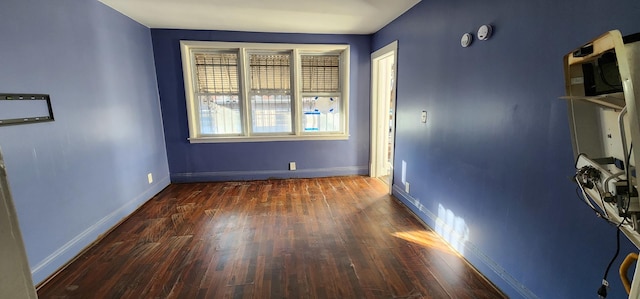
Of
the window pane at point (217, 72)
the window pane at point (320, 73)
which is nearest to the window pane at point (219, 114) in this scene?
the window pane at point (217, 72)

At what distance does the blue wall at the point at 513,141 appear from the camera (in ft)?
4.27

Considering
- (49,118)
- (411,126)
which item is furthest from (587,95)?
(49,118)

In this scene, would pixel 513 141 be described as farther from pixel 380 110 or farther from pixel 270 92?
pixel 270 92

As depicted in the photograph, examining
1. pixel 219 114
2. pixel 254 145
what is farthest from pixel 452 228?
pixel 219 114

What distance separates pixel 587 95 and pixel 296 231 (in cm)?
226

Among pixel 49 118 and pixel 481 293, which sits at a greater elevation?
pixel 49 118

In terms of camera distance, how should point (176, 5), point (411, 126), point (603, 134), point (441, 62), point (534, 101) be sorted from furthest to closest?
1. point (411, 126)
2. point (176, 5)
3. point (441, 62)
4. point (534, 101)
5. point (603, 134)

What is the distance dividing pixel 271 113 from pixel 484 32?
3.04m

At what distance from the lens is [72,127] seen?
2.24m

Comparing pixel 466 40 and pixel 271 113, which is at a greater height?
pixel 466 40

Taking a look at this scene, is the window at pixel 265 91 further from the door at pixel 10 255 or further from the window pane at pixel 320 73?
the door at pixel 10 255

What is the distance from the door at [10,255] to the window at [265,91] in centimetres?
364

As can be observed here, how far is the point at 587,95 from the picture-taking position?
93 centimetres

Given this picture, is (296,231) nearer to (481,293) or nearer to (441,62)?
(481,293)
